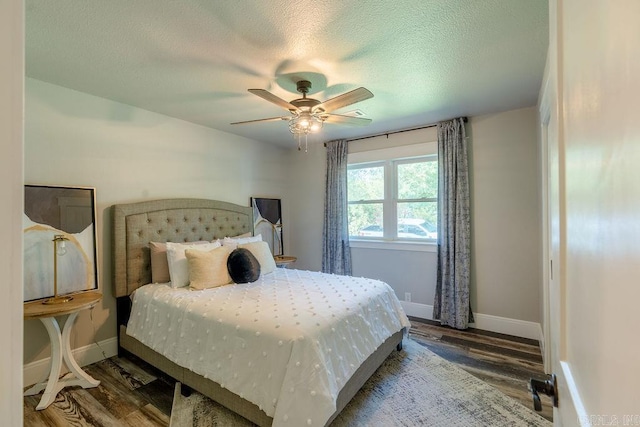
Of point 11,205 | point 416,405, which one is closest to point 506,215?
point 416,405

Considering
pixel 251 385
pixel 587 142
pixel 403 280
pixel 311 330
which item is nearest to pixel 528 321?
pixel 403 280

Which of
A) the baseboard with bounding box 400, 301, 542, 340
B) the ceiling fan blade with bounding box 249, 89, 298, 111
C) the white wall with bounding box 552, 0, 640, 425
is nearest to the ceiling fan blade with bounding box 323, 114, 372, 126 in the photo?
the ceiling fan blade with bounding box 249, 89, 298, 111

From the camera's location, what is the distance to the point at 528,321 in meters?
3.06

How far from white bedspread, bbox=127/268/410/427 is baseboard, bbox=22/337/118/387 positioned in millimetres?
440

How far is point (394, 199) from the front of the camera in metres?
3.98

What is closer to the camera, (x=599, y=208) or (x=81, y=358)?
(x=599, y=208)

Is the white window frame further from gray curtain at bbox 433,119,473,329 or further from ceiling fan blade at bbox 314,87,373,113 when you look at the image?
ceiling fan blade at bbox 314,87,373,113

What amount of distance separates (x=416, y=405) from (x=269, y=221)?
311 cm

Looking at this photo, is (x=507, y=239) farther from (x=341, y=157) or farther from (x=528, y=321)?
(x=341, y=157)

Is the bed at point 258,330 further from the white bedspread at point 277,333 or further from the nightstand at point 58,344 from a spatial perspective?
the nightstand at point 58,344

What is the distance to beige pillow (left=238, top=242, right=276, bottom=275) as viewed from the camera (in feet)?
10.3

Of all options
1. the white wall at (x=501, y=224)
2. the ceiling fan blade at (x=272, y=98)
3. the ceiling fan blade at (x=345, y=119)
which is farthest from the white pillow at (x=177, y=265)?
the white wall at (x=501, y=224)

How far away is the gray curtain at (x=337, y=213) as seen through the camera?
4.22m

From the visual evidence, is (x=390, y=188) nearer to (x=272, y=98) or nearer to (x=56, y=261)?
(x=272, y=98)
